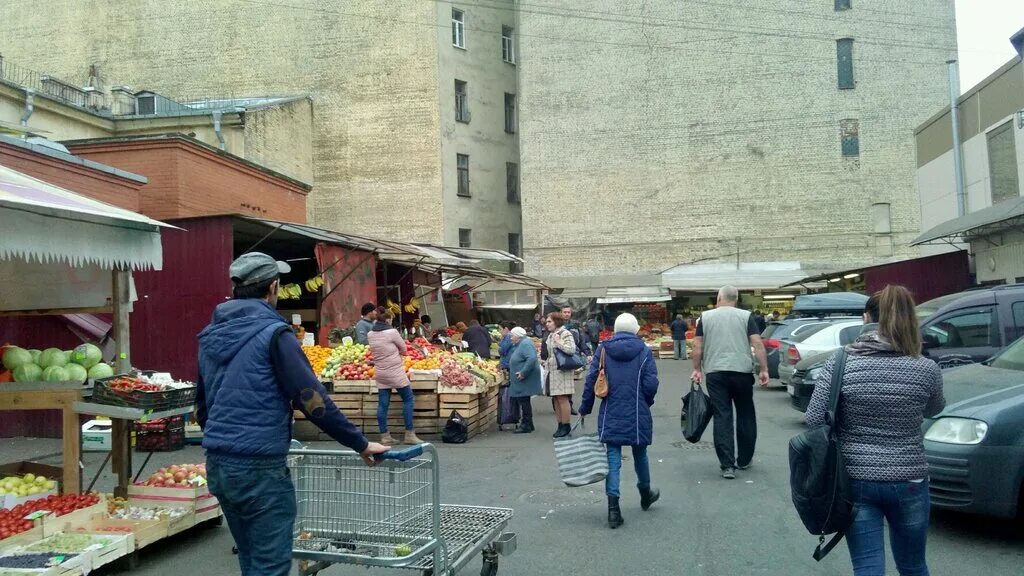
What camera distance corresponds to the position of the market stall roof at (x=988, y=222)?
15764mm

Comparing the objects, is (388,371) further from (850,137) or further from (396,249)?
(850,137)

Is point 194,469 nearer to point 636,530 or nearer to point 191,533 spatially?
point 191,533

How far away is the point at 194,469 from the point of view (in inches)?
277

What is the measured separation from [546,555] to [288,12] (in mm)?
31777

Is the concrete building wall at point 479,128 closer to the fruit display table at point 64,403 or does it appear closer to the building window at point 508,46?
the building window at point 508,46

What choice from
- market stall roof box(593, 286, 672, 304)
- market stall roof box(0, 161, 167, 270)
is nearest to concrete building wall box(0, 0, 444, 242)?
market stall roof box(593, 286, 672, 304)

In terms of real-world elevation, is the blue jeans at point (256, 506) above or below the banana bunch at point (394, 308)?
below

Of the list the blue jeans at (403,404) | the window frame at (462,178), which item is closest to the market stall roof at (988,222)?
the blue jeans at (403,404)

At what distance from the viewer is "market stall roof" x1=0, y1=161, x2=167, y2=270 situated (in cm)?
556

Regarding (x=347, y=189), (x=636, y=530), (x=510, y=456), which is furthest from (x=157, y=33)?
(x=636, y=530)

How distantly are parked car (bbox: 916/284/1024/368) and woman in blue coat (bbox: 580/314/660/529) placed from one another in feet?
15.7

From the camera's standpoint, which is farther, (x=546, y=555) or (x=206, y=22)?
(x=206, y=22)

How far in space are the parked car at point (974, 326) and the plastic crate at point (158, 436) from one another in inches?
383

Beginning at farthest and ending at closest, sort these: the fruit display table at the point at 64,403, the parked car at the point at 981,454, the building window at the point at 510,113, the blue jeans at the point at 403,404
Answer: the building window at the point at 510,113 → the blue jeans at the point at 403,404 → the fruit display table at the point at 64,403 → the parked car at the point at 981,454
